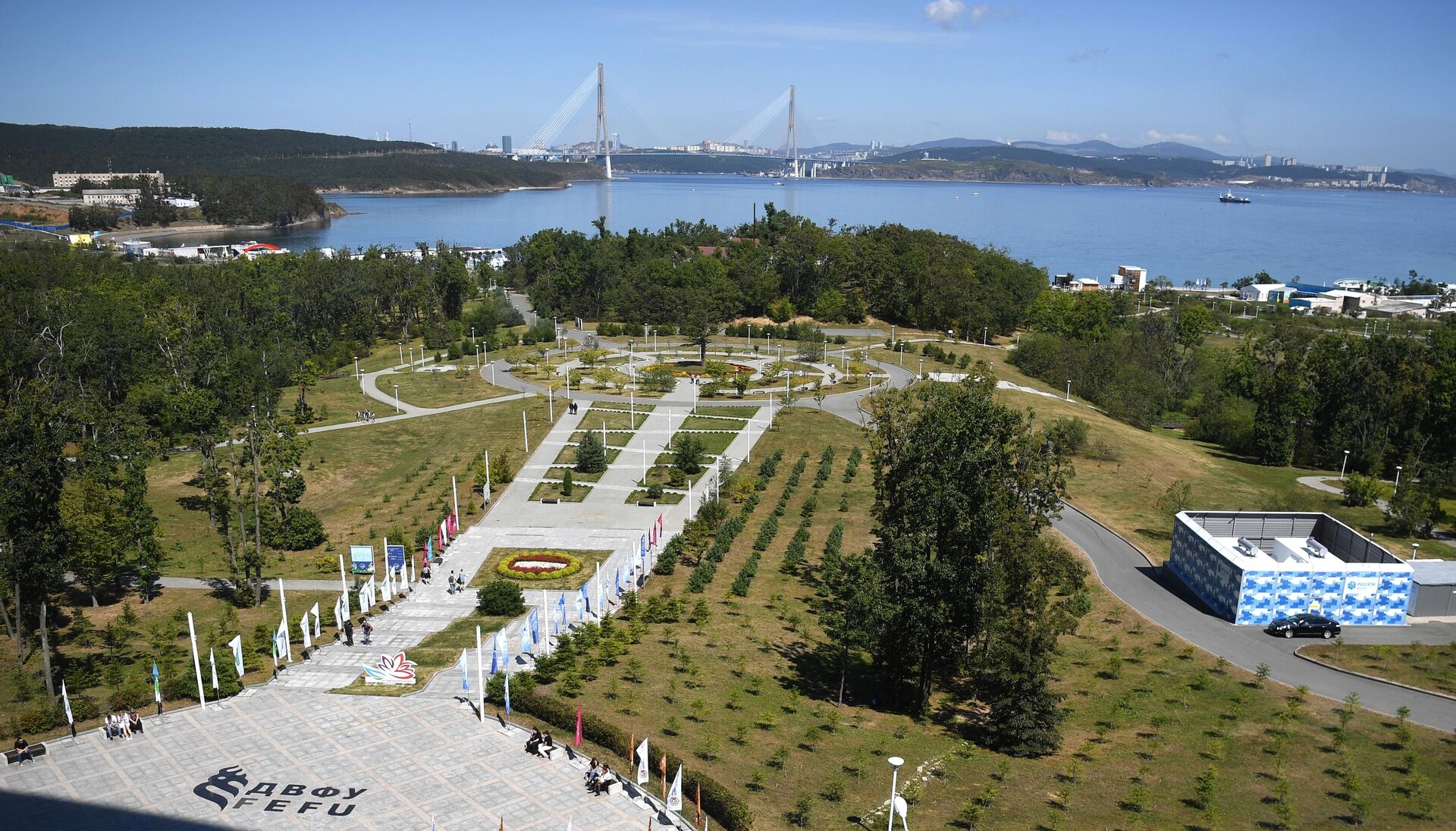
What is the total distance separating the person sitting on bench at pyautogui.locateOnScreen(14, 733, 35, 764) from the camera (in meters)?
21.4

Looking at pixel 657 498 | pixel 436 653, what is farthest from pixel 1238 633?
pixel 436 653

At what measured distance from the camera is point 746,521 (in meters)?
40.1

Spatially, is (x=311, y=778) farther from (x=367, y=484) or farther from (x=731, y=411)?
(x=731, y=411)

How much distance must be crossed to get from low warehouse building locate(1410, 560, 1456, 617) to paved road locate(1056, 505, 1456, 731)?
2.07 feet

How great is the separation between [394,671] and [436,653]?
245 centimetres

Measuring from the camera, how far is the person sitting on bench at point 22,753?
21.4 metres

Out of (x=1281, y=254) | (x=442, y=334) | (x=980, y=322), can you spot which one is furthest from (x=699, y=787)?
(x=1281, y=254)

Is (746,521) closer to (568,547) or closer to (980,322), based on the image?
(568,547)

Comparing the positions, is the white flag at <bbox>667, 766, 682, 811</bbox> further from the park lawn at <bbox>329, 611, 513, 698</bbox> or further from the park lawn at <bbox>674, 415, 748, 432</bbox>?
the park lawn at <bbox>674, 415, 748, 432</bbox>

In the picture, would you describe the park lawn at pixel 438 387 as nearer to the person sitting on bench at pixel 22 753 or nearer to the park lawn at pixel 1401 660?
the person sitting on bench at pixel 22 753

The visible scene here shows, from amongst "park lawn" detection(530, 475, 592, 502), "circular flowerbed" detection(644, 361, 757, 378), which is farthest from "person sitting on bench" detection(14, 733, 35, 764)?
"circular flowerbed" detection(644, 361, 757, 378)

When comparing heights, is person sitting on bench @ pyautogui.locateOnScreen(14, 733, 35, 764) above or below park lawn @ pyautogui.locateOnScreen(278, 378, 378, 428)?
above

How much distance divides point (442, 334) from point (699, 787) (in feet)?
212

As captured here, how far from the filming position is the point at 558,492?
43.7 metres
